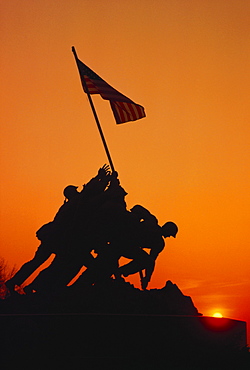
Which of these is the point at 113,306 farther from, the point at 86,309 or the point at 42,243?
the point at 42,243

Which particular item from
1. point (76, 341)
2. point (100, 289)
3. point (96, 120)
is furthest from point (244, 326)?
point (96, 120)

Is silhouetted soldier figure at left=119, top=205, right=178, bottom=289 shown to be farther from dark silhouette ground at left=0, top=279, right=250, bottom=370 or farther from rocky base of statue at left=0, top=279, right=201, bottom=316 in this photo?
dark silhouette ground at left=0, top=279, right=250, bottom=370

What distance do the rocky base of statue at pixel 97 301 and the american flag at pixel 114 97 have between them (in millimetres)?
4987

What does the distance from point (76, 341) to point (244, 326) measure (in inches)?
180

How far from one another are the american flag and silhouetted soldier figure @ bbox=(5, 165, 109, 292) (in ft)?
9.08

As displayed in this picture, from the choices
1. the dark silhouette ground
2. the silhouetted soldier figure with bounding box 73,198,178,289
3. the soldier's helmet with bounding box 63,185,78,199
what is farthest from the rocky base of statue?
the soldier's helmet with bounding box 63,185,78,199

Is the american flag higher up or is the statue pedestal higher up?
the american flag

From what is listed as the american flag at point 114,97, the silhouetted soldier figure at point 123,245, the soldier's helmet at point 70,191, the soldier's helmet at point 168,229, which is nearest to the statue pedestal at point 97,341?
the silhouetted soldier figure at point 123,245

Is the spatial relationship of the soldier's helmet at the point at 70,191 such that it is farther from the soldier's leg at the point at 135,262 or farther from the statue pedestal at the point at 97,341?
the statue pedestal at the point at 97,341

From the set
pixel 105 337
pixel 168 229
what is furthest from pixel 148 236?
pixel 105 337

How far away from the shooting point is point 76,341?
14.8m

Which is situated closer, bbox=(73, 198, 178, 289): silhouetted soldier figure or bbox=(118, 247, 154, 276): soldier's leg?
bbox=(73, 198, 178, 289): silhouetted soldier figure

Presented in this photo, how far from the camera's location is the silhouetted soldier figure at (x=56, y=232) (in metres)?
17.5

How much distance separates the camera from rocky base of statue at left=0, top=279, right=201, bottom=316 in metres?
16.4
